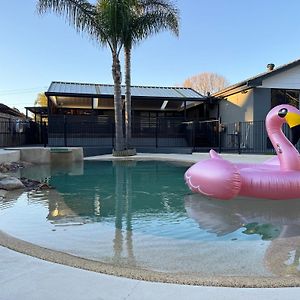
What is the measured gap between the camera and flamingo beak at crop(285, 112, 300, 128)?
7320mm

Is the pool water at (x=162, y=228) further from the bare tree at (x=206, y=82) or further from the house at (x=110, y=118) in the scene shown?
the bare tree at (x=206, y=82)

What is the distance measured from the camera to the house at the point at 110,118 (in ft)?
75.4

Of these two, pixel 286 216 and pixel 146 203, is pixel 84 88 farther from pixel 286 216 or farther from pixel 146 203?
pixel 286 216

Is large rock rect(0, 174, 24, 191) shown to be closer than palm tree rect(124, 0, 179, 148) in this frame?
Yes

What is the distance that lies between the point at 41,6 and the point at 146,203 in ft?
41.5

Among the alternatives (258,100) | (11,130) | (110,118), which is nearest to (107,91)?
(110,118)

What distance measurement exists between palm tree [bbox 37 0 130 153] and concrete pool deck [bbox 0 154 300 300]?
48.4ft

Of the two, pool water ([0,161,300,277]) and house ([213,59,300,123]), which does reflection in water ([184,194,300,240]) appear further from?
house ([213,59,300,123])

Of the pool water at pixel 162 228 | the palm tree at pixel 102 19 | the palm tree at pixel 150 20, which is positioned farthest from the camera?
the palm tree at pixel 150 20

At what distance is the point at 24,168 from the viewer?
14273 millimetres

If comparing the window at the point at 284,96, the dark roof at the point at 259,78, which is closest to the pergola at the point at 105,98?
the dark roof at the point at 259,78

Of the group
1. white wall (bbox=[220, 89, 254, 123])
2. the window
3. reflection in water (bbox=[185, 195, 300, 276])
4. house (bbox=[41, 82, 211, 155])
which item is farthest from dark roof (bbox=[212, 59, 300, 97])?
reflection in water (bbox=[185, 195, 300, 276])

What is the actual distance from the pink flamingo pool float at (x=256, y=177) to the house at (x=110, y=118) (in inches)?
561

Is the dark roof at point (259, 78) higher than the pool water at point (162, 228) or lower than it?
higher
